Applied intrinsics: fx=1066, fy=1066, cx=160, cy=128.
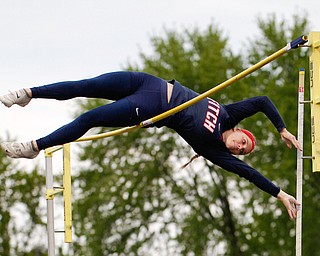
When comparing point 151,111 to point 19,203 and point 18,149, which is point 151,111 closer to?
point 18,149

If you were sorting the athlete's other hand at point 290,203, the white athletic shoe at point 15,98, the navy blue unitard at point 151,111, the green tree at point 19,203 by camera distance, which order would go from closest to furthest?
the white athletic shoe at point 15,98 → the navy blue unitard at point 151,111 → the athlete's other hand at point 290,203 → the green tree at point 19,203

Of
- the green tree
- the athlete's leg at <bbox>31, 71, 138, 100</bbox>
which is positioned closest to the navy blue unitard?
the athlete's leg at <bbox>31, 71, 138, 100</bbox>

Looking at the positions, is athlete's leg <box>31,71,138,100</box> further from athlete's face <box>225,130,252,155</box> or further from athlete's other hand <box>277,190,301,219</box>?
athlete's other hand <box>277,190,301,219</box>

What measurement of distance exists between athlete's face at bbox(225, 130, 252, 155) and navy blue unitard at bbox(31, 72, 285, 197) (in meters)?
0.08

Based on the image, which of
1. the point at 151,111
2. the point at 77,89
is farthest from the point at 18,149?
the point at 151,111

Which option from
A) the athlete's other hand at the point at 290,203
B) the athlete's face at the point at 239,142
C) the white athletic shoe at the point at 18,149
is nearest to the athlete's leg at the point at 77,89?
the white athletic shoe at the point at 18,149

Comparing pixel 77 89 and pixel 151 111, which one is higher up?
pixel 77 89

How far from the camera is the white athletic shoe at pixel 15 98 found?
25.1 feet

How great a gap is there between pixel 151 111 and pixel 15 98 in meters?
1.01

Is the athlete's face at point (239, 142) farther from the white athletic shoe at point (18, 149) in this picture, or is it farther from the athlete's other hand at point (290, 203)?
the white athletic shoe at point (18, 149)

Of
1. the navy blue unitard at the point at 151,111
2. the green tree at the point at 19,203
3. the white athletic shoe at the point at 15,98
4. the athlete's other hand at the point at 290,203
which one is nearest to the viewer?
the white athletic shoe at the point at 15,98

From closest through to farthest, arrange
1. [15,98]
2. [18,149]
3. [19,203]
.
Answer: [15,98], [18,149], [19,203]

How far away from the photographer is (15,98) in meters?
7.67

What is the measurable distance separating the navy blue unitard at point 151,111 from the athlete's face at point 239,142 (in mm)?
80
